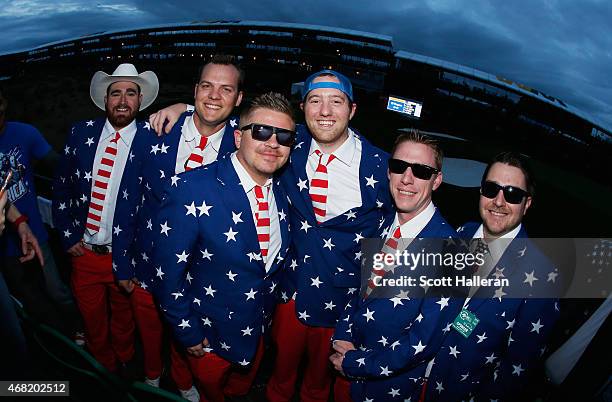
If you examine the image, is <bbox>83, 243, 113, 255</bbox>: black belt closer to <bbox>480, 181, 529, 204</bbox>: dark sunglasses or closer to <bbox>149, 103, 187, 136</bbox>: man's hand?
<bbox>149, 103, 187, 136</bbox>: man's hand

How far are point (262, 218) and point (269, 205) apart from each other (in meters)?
0.12

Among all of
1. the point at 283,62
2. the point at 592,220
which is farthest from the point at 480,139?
the point at 283,62

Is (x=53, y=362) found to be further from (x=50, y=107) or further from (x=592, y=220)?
(x=50, y=107)

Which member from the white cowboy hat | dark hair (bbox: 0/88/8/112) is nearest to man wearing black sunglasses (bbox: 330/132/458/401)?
the white cowboy hat

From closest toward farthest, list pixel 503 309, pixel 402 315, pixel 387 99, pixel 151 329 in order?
1. pixel 503 309
2. pixel 402 315
3. pixel 151 329
4. pixel 387 99

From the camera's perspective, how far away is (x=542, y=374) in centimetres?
277

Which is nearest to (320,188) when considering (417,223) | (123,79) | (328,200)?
(328,200)

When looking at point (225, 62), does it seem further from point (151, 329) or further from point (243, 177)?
point (151, 329)

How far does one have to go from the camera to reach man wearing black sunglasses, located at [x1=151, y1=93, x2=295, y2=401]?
210 cm

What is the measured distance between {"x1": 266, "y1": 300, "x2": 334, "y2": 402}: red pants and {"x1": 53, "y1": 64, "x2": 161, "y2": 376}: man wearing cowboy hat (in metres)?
1.13

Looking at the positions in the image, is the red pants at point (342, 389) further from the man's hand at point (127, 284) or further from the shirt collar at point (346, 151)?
the man's hand at point (127, 284)

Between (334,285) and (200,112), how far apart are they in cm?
168

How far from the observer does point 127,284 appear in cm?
→ 291

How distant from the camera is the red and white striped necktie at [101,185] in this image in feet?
9.61
